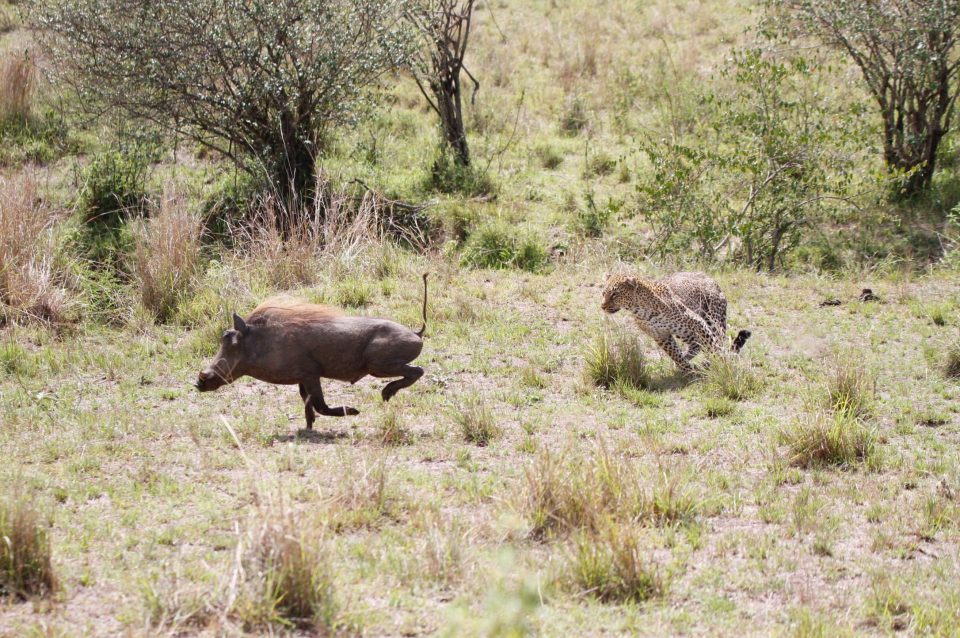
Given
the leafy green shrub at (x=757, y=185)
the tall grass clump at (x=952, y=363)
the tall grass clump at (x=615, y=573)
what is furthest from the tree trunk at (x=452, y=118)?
the tall grass clump at (x=615, y=573)

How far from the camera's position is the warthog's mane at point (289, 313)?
274 inches

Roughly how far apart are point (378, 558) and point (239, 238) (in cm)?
798

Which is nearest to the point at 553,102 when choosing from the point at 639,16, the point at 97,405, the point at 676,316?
the point at 639,16

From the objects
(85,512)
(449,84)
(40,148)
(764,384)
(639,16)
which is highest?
(639,16)

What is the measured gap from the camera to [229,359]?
687cm

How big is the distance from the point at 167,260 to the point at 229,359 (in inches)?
162

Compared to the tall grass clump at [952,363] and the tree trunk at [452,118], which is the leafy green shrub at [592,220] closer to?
the tree trunk at [452,118]

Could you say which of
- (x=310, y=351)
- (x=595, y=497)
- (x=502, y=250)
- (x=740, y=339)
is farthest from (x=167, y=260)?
(x=595, y=497)

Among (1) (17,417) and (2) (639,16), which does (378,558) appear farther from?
(2) (639,16)

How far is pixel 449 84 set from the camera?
601 inches

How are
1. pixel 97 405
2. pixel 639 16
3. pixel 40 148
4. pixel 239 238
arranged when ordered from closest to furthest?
pixel 97 405 → pixel 239 238 → pixel 40 148 → pixel 639 16

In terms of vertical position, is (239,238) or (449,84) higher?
(449,84)

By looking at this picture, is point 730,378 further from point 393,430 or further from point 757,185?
point 757,185

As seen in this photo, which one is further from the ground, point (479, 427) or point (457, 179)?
point (457, 179)
